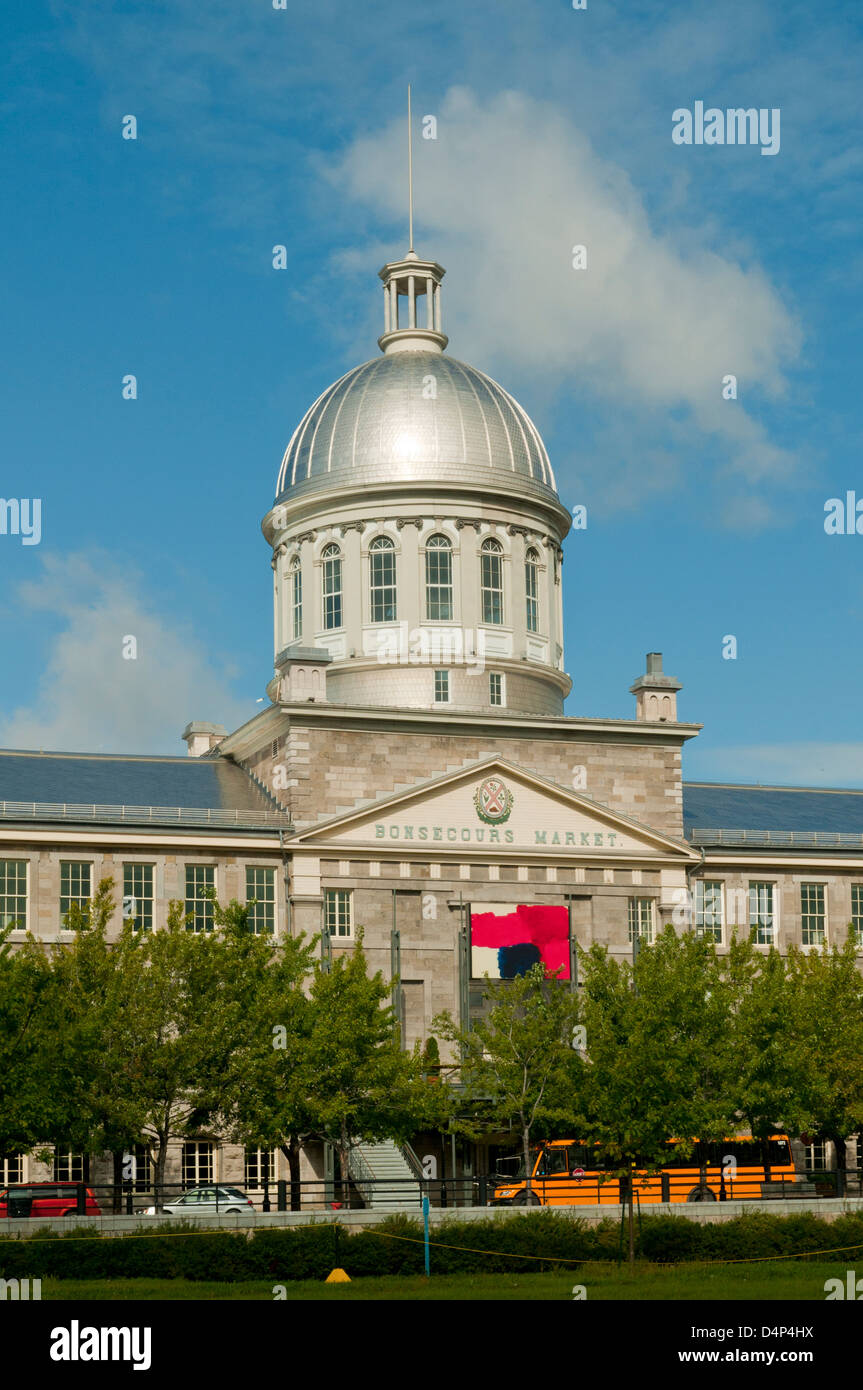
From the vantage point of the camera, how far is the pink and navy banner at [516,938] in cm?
5578

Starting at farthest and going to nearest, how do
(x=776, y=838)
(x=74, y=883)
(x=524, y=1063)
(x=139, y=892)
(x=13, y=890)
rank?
(x=776, y=838) < (x=139, y=892) < (x=74, y=883) < (x=13, y=890) < (x=524, y=1063)

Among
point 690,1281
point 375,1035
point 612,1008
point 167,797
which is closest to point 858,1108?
point 612,1008

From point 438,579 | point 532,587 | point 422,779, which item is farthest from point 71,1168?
point 532,587

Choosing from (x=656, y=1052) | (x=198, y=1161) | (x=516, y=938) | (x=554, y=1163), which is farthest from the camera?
(x=516, y=938)

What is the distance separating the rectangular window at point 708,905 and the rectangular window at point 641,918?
210 cm

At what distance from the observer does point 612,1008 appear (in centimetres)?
4506

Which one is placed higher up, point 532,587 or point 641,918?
point 532,587

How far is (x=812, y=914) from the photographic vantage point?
202 ft

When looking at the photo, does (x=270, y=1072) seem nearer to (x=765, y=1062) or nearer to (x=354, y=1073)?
(x=354, y=1073)

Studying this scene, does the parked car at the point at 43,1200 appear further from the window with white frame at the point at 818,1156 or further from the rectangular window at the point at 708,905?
the window with white frame at the point at 818,1156

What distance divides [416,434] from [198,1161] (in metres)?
25.4

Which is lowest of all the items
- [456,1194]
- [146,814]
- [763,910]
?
[456,1194]

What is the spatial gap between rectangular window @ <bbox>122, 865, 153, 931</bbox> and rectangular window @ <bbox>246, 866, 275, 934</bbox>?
2.83 meters
